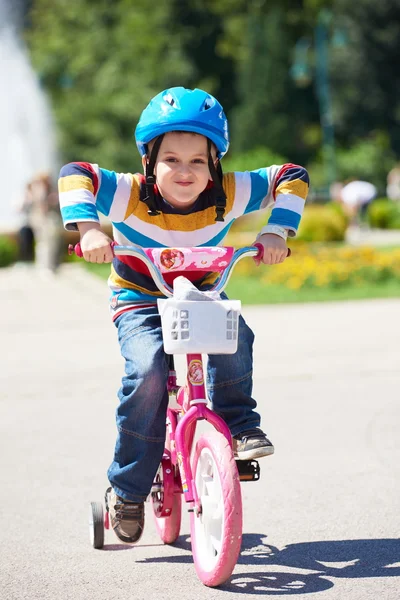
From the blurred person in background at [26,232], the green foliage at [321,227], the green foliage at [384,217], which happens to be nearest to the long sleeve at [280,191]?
the blurred person in background at [26,232]

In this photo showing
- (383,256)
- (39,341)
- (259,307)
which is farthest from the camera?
(383,256)

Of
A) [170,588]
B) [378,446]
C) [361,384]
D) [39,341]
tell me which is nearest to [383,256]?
[39,341]

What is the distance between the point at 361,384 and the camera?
7.39 meters

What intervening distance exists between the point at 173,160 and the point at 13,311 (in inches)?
327

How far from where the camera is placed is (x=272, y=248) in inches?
149

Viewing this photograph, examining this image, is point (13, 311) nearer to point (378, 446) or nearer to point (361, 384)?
point (361, 384)

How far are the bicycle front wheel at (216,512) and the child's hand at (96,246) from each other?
687mm

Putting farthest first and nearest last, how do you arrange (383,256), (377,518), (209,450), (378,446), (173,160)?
(383,256) → (378,446) → (377,518) → (173,160) → (209,450)

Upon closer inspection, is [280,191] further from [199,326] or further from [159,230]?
[199,326]

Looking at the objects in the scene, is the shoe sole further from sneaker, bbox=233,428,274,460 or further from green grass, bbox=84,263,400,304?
green grass, bbox=84,263,400,304

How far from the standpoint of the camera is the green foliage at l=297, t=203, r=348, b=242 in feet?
69.6

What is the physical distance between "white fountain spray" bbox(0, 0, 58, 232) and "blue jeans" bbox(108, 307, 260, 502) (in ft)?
92.2

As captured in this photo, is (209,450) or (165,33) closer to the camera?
(209,450)

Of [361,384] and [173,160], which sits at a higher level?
[173,160]
